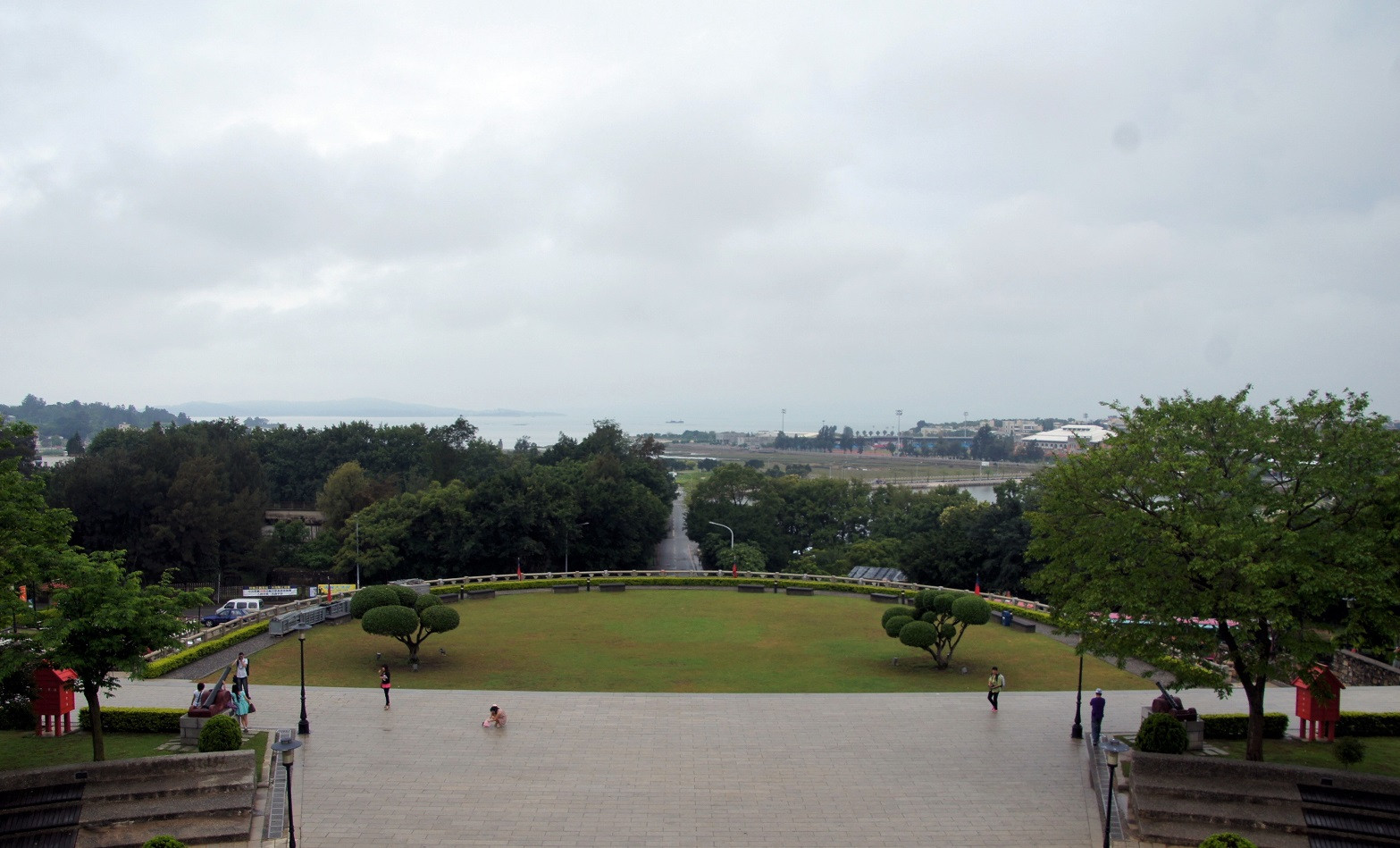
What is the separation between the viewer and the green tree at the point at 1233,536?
15.4 m

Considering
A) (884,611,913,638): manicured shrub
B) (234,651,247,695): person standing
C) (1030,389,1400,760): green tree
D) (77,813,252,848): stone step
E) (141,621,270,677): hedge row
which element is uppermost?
(1030,389,1400,760): green tree

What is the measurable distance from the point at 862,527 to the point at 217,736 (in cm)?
6101

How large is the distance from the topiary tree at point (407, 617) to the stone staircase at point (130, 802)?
30.2 feet

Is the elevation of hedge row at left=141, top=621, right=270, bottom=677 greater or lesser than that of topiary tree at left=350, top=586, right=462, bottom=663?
lesser

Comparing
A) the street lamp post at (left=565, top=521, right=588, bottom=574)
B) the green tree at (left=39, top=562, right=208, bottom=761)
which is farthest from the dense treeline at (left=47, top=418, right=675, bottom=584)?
the green tree at (left=39, top=562, right=208, bottom=761)

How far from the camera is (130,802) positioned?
15.4 meters

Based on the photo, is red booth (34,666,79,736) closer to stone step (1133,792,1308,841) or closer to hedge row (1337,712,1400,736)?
stone step (1133,792,1308,841)

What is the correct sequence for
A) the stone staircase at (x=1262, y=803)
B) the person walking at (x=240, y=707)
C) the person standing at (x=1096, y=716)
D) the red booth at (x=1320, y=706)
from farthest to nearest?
the person walking at (x=240, y=707) < the person standing at (x=1096, y=716) < the red booth at (x=1320, y=706) < the stone staircase at (x=1262, y=803)

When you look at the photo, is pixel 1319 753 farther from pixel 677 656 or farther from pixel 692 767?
pixel 677 656

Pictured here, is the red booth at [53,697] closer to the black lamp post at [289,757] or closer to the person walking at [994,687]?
the black lamp post at [289,757]

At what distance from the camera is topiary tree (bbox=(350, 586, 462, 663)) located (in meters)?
25.3

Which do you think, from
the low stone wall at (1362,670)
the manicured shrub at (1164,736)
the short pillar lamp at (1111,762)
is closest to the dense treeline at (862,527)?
the low stone wall at (1362,670)

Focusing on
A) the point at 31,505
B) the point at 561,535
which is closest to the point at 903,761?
the point at 31,505

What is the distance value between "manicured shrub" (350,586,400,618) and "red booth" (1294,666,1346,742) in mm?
23473
